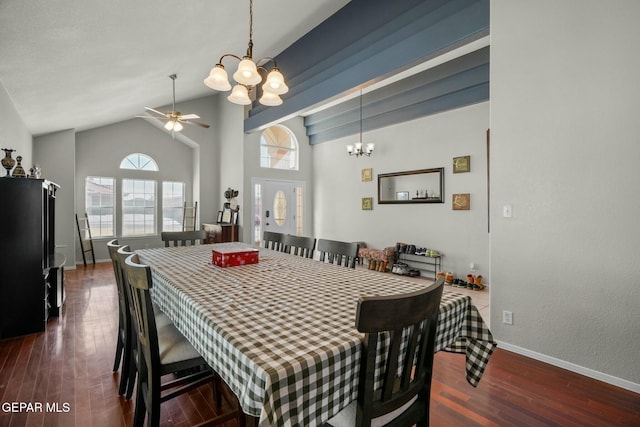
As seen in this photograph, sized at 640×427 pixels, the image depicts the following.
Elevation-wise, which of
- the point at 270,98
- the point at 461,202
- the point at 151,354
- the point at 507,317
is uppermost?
the point at 270,98

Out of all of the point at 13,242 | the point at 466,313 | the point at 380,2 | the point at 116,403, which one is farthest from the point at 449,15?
the point at 13,242

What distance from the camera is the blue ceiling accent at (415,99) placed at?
4559mm

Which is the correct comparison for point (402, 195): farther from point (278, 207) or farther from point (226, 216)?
point (226, 216)

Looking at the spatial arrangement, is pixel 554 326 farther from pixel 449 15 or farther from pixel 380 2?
pixel 380 2

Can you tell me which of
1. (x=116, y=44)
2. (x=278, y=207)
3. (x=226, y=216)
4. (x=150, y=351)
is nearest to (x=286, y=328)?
(x=150, y=351)

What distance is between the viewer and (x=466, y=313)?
1.59 metres

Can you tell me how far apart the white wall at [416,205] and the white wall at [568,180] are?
2443mm

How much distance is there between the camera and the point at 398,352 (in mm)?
1040

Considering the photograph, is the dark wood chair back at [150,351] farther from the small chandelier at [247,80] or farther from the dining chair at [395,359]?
the small chandelier at [247,80]

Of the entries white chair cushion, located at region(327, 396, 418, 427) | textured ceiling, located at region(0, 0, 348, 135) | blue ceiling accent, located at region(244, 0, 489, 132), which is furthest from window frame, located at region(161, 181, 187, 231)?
white chair cushion, located at region(327, 396, 418, 427)

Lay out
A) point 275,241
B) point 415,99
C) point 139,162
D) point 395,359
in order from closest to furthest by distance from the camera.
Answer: point 395,359, point 275,241, point 415,99, point 139,162

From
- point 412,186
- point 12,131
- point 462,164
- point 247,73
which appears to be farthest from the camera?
point 412,186

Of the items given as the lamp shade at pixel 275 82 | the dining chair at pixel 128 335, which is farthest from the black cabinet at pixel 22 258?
the lamp shade at pixel 275 82

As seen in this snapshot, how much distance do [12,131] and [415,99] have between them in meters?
5.82
